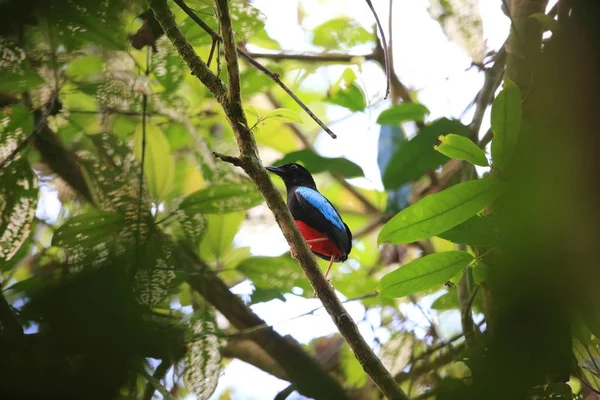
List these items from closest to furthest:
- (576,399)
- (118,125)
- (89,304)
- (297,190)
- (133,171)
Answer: (89,304) < (576,399) < (133,171) < (118,125) < (297,190)

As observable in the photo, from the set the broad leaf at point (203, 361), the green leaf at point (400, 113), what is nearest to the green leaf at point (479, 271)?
the broad leaf at point (203, 361)

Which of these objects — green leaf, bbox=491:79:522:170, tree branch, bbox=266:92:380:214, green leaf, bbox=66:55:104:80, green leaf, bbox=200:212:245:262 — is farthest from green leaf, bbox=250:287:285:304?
tree branch, bbox=266:92:380:214

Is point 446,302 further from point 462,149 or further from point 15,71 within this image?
point 15,71

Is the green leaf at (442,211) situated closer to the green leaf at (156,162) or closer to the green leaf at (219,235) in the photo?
the green leaf at (156,162)

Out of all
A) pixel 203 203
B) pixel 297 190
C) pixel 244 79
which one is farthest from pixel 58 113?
pixel 297 190

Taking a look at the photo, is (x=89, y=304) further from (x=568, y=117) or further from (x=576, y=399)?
(x=576, y=399)

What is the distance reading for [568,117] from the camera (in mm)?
749

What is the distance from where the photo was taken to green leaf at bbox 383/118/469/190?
2.87 metres

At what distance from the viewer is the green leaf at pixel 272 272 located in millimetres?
2707

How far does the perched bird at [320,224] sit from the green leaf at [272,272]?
2.37ft

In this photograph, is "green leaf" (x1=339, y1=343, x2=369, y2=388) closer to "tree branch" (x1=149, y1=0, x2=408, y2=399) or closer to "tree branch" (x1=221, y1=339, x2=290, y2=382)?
"tree branch" (x1=221, y1=339, x2=290, y2=382)

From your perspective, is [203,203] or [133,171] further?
[203,203]

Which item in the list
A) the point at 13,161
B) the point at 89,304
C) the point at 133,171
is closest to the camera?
the point at 89,304

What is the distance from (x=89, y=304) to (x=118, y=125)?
2405 mm
